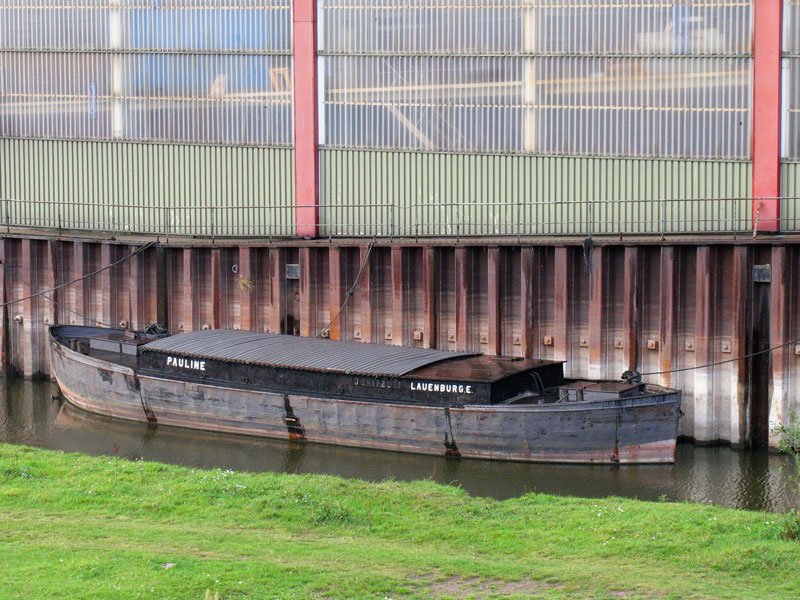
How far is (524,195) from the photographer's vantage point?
138 ft

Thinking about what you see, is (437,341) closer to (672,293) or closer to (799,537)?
(672,293)

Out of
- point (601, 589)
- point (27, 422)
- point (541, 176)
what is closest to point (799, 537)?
point (601, 589)

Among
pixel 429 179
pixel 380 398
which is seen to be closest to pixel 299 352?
pixel 380 398

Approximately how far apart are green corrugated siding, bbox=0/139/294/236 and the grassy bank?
15625mm

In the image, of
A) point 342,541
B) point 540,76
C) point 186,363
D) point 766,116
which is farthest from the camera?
point 540,76

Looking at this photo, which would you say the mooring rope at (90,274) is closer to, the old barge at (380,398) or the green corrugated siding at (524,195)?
the old barge at (380,398)

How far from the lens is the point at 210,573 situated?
68.9ft

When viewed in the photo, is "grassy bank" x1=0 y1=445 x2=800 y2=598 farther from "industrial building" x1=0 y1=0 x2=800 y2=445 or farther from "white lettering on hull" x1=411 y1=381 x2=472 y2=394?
"industrial building" x1=0 y1=0 x2=800 y2=445

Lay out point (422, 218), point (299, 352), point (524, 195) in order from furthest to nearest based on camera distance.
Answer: point (422, 218)
point (524, 195)
point (299, 352)

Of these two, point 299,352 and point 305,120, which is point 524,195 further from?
point 299,352

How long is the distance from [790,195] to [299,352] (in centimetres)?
1406

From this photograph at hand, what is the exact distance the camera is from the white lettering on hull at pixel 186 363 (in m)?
40.6

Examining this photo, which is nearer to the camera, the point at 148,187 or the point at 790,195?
the point at 790,195

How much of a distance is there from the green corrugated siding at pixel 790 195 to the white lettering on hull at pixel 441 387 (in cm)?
1007
